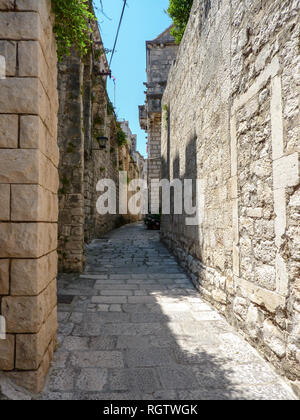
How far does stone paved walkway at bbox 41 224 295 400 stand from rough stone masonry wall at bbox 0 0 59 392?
15.1 inches

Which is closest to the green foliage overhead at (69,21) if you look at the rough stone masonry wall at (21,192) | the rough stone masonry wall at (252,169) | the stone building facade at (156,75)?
the rough stone masonry wall at (21,192)

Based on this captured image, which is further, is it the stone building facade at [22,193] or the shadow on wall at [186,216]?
the shadow on wall at [186,216]

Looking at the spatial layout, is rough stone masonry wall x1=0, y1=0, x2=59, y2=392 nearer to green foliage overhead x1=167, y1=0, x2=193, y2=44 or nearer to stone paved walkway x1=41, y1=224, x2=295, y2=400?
stone paved walkway x1=41, y1=224, x2=295, y2=400

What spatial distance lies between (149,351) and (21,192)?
66.5 inches

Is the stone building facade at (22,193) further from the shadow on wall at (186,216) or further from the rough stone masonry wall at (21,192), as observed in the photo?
the shadow on wall at (186,216)

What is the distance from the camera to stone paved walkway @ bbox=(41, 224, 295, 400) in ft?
6.26

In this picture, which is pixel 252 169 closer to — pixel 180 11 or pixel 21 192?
pixel 21 192

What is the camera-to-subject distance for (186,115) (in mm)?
5602

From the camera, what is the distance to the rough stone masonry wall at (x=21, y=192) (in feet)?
5.96

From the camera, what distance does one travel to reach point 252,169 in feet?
8.54

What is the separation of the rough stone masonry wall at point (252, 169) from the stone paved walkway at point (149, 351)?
0.22 meters

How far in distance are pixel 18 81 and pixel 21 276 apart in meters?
1.26

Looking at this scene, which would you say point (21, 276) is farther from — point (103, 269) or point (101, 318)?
point (103, 269)

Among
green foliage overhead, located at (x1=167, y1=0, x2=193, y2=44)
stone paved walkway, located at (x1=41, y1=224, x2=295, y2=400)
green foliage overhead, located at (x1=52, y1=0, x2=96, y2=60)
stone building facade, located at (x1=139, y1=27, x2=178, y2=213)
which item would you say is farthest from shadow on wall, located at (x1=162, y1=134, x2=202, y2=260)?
stone building facade, located at (x1=139, y1=27, x2=178, y2=213)
